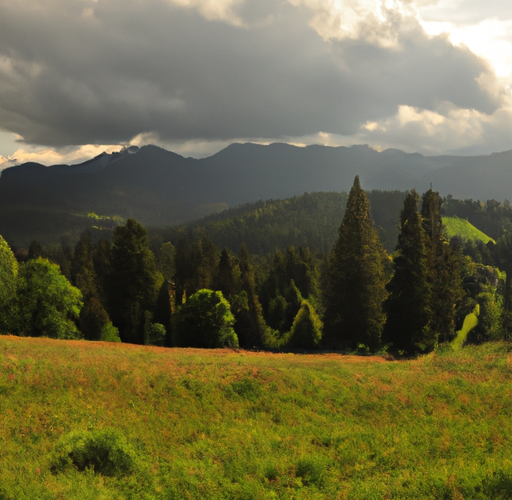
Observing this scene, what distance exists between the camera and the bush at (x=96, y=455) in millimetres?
14234

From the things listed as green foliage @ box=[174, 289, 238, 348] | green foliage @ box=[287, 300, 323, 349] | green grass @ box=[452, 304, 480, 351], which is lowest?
green grass @ box=[452, 304, 480, 351]

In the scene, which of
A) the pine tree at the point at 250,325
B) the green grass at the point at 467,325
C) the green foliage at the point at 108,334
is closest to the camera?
the green foliage at the point at 108,334

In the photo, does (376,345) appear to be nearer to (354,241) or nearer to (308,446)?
(354,241)

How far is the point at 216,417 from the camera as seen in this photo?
65.0ft

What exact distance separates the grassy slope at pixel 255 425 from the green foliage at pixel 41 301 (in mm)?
18011

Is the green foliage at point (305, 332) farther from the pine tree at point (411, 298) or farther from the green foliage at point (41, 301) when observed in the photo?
the green foliage at point (41, 301)

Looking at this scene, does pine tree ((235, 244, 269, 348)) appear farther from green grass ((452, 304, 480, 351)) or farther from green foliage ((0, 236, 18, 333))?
green foliage ((0, 236, 18, 333))

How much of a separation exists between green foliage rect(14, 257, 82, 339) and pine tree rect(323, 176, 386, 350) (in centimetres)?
3035

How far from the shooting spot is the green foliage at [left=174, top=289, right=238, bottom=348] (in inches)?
1810

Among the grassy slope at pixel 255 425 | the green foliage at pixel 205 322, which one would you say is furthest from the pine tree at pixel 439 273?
the green foliage at pixel 205 322

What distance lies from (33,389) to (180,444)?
7857 mm

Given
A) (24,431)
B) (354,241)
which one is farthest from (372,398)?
(354,241)

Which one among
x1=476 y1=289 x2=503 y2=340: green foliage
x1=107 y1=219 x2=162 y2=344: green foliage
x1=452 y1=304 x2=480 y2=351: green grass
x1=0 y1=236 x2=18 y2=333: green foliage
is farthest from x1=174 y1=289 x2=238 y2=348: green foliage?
x1=476 y1=289 x2=503 y2=340: green foliage

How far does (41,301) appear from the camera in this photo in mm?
45719
